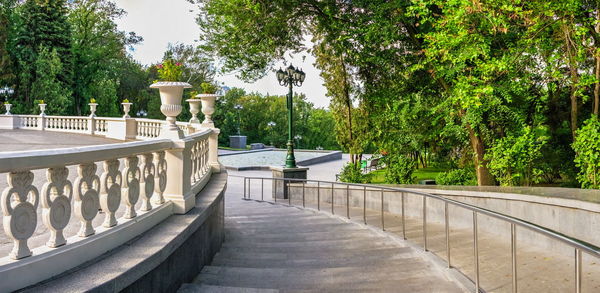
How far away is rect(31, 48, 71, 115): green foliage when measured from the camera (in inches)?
1449

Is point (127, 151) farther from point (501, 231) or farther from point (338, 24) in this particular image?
point (338, 24)

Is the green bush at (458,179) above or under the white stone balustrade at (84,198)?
under

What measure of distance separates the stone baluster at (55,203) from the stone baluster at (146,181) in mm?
1150

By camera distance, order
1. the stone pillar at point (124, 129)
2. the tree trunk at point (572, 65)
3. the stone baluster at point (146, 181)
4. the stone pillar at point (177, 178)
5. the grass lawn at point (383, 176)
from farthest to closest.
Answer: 1. the stone pillar at point (124, 129)
2. the grass lawn at point (383, 176)
3. the tree trunk at point (572, 65)
4. the stone pillar at point (177, 178)
5. the stone baluster at point (146, 181)

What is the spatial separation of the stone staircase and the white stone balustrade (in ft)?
2.98

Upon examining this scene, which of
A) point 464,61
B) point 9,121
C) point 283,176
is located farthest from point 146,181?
point 9,121

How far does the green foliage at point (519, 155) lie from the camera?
9.72 m

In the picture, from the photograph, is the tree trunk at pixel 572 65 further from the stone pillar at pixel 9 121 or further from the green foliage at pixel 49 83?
the green foliage at pixel 49 83

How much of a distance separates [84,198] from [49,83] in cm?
3973

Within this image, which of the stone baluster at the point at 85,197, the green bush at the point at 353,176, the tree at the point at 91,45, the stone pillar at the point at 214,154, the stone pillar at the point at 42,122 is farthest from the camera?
the tree at the point at 91,45

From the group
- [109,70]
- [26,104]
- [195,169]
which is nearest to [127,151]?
[195,169]

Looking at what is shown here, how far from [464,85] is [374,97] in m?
5.14

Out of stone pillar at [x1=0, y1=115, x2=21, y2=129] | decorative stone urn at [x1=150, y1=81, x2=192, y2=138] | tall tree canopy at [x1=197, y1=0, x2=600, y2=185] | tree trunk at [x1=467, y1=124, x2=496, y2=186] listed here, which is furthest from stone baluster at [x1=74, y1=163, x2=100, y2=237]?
stone pillar at [x1=0, y1=115, x2=21, y2=129]

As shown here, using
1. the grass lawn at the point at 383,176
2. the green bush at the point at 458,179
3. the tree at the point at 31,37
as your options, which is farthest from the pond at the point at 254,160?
the green bush at the point at 458,179
